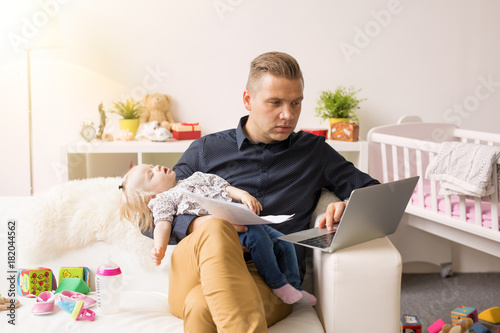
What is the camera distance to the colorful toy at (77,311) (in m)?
1.44

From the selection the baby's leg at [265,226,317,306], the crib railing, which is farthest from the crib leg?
the baby's leg at [265,226,317,306]

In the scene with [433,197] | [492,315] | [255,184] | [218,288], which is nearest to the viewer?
[218,288]

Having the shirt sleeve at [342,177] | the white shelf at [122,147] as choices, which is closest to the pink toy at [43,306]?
the shirt sleeve at [342,177]

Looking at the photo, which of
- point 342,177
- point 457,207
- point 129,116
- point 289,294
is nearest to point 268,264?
point 289,294

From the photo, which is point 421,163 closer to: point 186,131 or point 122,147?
point 186,131

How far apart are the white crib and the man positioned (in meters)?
→ 0.72

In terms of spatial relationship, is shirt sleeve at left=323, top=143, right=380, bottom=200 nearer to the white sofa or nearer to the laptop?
the white sofa

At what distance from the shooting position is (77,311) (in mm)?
1441

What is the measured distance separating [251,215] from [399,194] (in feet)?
1.34

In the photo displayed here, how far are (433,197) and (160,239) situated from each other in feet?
4.58

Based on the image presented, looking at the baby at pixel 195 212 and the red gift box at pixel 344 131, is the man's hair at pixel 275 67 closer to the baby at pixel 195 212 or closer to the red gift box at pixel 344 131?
the baby at pixel 195 212

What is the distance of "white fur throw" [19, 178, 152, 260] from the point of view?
171 cm

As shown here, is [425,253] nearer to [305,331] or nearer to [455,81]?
[455,81]

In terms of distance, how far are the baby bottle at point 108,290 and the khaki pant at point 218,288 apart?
15 centimetres
